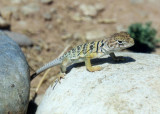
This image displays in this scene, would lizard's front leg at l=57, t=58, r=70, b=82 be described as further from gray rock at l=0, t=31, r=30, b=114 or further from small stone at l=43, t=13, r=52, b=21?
small stone at l=43, t=13, r=52, b=21

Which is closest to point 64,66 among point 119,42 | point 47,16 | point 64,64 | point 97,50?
point 64,64

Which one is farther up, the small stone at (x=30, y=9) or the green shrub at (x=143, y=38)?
the small stone at (x=30, y=9)

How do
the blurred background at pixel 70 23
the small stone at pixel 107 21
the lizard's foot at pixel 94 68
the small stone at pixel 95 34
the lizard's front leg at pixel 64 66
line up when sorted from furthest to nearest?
the small stone at pixel 107 21 → the small stone at pixel 95 34 → the blurred background at pixel 70 23 → the lizard's front leg at pixel 64 66 → the lizard's foot at pixel 94 68

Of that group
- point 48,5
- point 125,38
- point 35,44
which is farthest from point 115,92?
point 48,5

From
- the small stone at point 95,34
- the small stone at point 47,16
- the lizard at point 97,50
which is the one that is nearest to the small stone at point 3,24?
the small stone at point 47,16

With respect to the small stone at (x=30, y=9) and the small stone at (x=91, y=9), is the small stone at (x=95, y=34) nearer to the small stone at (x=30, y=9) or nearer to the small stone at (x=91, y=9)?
the small stone at (x=91, y=9)

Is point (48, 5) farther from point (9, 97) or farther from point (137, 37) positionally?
point (9, 97)
